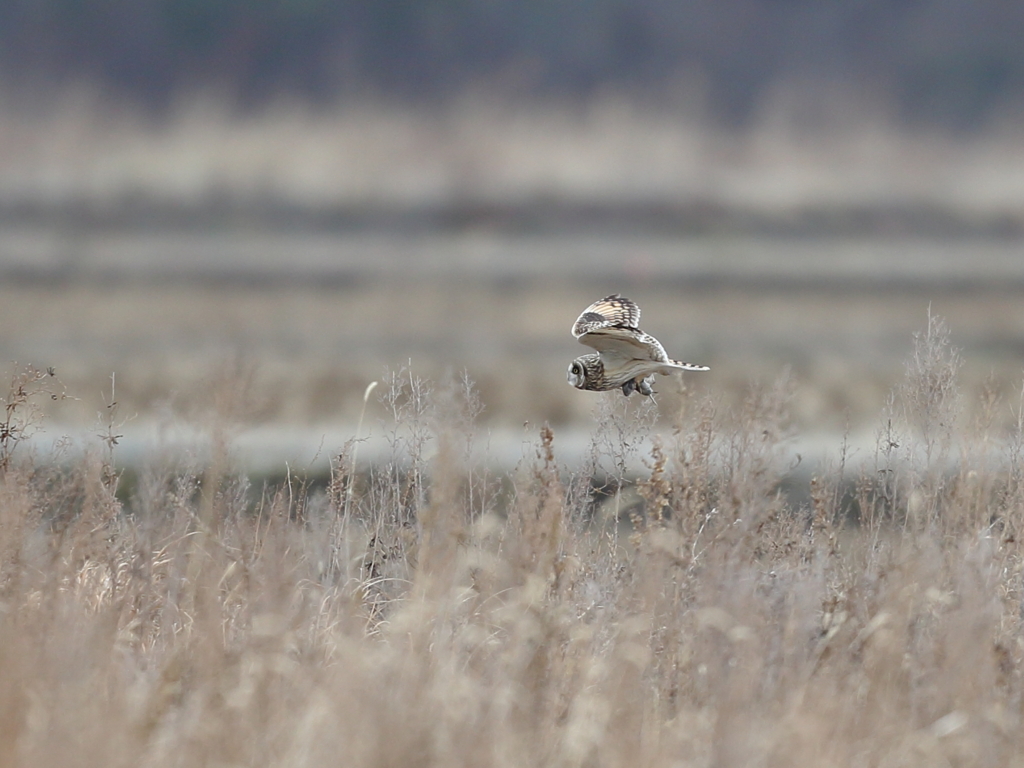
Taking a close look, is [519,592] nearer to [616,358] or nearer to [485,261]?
[616,358]

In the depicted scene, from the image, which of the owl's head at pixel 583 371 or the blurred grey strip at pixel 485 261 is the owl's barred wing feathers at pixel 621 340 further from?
the blurred grey strip at pixel 485 261

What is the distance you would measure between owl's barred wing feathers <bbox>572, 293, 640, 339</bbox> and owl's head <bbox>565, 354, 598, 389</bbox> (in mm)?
126

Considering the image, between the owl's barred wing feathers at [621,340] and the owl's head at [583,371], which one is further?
the owl's head at [583,371]

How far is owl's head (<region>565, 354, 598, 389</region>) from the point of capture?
4.70m

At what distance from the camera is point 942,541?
4.62m

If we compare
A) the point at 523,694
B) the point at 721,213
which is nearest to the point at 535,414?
the point at 721,213

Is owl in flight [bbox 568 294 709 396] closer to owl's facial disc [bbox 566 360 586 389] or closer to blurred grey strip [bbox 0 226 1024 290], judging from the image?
owl's facial disc [bbox 566 360 586 389]

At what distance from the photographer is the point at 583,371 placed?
4.71m

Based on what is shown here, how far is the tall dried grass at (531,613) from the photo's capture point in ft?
10.9

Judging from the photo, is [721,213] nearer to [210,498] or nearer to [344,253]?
[344,253]

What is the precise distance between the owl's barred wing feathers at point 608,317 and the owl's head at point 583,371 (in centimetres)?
13

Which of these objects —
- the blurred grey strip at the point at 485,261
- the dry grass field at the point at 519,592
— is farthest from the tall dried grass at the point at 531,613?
the blurred grey strip at the point at 485,261

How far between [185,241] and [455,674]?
685 inches

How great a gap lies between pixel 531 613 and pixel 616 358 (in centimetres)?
109
